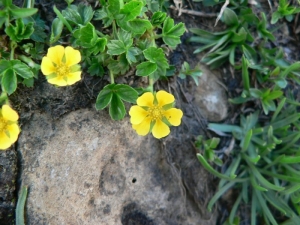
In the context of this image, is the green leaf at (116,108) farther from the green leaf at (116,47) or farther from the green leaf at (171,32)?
the green leaf at (171,32)

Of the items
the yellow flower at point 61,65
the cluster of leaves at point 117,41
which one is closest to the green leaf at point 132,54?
the cluster of leaves at point 117,41

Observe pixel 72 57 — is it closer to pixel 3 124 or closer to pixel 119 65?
pixel 119 65

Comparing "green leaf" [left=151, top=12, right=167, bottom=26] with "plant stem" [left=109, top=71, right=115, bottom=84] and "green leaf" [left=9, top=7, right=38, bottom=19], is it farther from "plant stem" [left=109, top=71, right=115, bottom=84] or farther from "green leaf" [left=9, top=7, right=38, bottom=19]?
"green leaf" [left=9, top=7, right=38, bottom=19]

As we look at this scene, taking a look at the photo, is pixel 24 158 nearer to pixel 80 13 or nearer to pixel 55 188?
pixel 55 188

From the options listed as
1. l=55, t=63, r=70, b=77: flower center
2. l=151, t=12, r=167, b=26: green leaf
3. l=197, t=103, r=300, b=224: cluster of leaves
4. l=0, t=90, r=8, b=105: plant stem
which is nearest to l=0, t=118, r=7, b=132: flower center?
l=0, t=90, r=8, b=105: plant stem

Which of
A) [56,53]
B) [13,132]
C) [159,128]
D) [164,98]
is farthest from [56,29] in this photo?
[159,128]

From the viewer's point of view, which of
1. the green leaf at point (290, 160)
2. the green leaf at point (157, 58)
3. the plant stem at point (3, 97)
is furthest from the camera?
the green leaf at point (290, 160)
